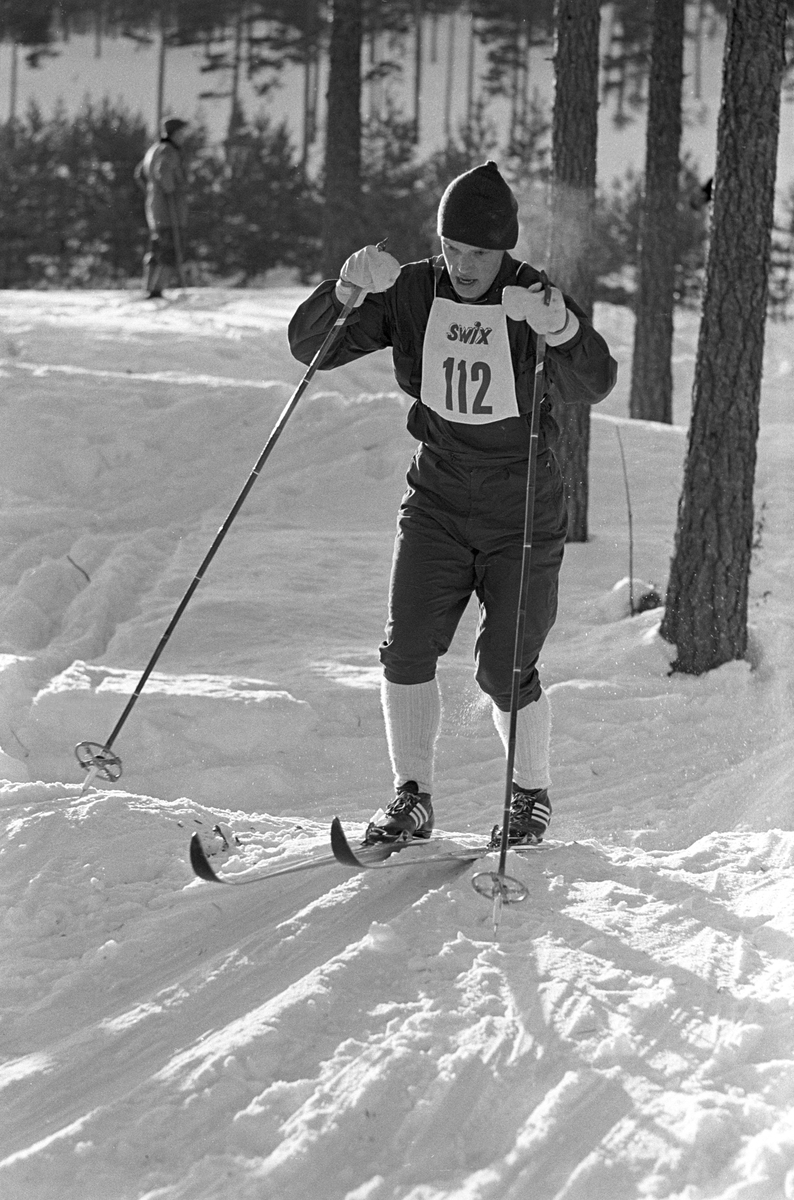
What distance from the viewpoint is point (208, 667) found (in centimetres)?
Result: 645

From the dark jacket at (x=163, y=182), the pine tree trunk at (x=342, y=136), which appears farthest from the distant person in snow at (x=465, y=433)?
the dark jacket at (x=163, y=182)

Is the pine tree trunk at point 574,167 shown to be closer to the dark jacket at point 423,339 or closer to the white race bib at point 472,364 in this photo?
the dark jacket at point 423,339

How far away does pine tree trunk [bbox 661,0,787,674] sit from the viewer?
612 centimetres

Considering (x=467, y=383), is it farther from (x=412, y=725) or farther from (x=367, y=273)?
(x=412, y=725)

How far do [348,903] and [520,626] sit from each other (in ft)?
3.12

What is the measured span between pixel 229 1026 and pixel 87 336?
1047 centimetres

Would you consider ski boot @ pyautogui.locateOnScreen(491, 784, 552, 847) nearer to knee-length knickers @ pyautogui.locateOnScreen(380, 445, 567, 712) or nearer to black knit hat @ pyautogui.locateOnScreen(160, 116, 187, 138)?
knee-length knickers @ pyautogui.locateOnScreen(380, 445, 567, 712)

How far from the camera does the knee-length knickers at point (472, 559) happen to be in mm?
4031

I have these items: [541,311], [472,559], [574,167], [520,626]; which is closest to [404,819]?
[520,626]

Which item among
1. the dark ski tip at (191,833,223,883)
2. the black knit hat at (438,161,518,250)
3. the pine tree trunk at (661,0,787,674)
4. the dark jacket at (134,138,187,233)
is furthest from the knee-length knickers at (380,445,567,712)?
the dark jacket at (134,138,187,233)

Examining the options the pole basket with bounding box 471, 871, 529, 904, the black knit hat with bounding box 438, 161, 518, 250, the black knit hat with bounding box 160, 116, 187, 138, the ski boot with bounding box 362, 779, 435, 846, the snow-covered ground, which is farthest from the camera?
the black knit hat with bounding box 160, 116, 187, 138

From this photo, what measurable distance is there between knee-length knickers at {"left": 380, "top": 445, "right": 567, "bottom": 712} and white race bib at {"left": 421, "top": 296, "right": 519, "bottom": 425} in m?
0.16

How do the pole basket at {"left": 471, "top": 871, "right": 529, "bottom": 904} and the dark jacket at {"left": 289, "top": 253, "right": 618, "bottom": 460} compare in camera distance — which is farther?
the dark jacket at {"left": 289, "top": 253, "right": 618, "bottom": 460}

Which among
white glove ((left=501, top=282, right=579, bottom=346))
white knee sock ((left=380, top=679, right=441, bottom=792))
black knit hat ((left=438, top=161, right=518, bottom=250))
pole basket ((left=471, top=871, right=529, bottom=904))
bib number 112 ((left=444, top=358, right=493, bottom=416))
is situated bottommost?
pole basket ((left=471, top=871, right=529, bottom=904))
